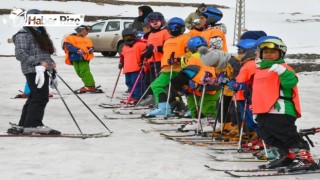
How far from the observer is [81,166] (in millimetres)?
6984

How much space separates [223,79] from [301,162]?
195 centimetres

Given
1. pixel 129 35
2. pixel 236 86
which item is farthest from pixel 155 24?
pixel 236 86

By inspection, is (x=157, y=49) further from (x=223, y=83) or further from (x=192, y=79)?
(x=223, y=83)

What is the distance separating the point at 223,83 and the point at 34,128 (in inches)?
98.6

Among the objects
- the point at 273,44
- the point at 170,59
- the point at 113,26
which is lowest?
the point at 113,26

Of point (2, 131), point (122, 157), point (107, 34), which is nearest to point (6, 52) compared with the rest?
point (107, 34)

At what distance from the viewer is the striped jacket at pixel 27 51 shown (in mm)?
8983

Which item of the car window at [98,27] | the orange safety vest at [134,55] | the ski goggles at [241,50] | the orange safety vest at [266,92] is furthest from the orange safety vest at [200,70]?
the car window at [98,27]

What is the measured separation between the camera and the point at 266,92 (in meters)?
6.94

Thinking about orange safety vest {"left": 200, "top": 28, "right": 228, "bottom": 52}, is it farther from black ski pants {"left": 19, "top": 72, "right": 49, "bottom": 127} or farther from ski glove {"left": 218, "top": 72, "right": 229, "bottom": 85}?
black ski pants {"left": 19, "top": 72, "right": 49, "bottom": 127}

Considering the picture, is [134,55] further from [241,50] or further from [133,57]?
[241,50]

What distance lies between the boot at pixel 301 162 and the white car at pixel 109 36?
22265 mm

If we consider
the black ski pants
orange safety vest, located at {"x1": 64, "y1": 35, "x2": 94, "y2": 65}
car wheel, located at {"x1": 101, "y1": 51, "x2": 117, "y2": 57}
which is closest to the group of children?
the black ski pants

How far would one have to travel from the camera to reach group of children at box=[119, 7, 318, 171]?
689 cm
